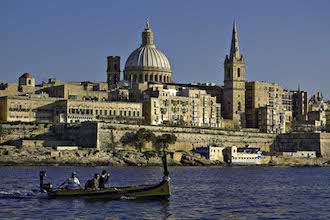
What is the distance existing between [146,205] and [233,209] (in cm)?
434

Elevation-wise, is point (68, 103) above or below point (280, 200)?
above

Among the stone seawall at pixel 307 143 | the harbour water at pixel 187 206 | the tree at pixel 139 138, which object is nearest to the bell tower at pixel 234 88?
the stone seawall at pixel 307 143

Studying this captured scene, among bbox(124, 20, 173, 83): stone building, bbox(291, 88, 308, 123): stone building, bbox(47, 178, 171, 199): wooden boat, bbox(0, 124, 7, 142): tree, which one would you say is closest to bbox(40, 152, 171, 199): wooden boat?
bbox(47, 178, 171, 199): wooden boat

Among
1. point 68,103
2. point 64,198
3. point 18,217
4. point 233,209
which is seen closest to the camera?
point 18,217

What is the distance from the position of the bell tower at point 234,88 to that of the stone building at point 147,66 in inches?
448

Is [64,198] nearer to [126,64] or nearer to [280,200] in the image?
[280,200]

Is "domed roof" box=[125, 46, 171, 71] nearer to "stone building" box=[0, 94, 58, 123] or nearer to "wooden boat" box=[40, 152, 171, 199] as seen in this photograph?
"stone building" box=[0, 94, 58, 123]

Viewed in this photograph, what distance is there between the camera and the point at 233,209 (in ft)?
125

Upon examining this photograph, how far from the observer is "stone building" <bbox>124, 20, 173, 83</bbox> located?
5320 inches

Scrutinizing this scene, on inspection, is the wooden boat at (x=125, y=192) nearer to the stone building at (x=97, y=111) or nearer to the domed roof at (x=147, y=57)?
the stone building at (x=97, y=111)

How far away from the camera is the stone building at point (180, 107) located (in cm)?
11369

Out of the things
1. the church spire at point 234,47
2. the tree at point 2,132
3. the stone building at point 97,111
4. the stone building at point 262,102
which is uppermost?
the church spire at point 234,47

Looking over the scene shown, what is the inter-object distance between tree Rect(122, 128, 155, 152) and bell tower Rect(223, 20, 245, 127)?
31056mm

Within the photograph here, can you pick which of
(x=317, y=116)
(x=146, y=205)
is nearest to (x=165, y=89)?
(x=317, y=116)
